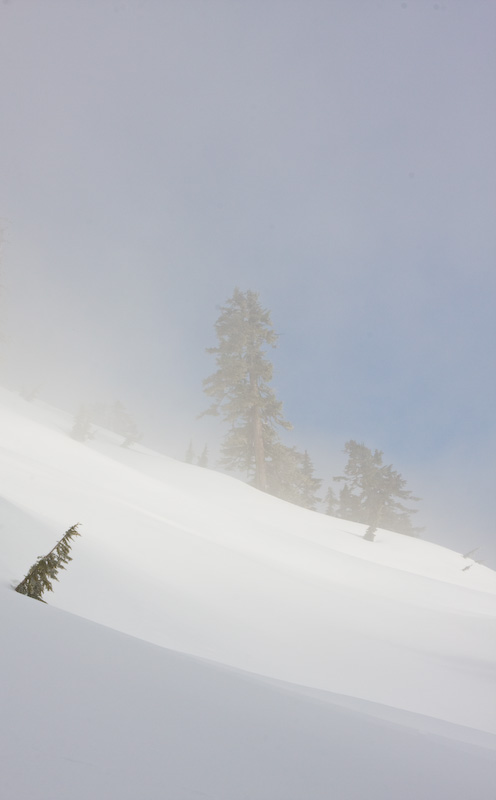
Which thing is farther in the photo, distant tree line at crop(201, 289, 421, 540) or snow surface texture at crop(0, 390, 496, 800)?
distant tree line at crop(201, 289, 421, 540)

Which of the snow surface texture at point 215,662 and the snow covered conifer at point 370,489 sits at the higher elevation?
the snow covered conifer at point 370,489

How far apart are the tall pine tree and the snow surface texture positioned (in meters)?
13.4

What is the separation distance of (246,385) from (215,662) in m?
22.1

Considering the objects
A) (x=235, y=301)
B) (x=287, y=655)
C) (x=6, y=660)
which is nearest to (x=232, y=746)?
(x=6, y=660)

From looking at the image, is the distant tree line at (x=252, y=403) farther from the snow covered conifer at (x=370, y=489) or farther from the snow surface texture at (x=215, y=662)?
the snow surface texture at (x=215, y=662)

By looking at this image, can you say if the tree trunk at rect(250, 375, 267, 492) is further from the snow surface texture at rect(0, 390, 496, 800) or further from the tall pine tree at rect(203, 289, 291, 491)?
the snow surface texture at rect(0, 390, 496, 800)

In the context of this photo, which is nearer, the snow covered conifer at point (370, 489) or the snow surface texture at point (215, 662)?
the snow surface texture at point (215, 662)

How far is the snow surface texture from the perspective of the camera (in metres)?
1.08

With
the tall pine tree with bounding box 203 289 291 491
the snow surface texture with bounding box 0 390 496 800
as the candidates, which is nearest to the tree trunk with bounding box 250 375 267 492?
the tall pine tree with bounding box 203 289 291 491

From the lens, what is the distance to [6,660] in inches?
53.6

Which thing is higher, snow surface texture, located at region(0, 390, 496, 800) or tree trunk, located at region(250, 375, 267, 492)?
tree trunk, located at region(250, 375, 267, 492)

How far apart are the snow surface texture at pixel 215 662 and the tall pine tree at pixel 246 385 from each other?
1338cm

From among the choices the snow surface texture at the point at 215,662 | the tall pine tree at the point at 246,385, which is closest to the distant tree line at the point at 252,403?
the tall pine tree at the point at 246,385

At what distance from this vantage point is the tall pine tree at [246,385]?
2423 centimetres
